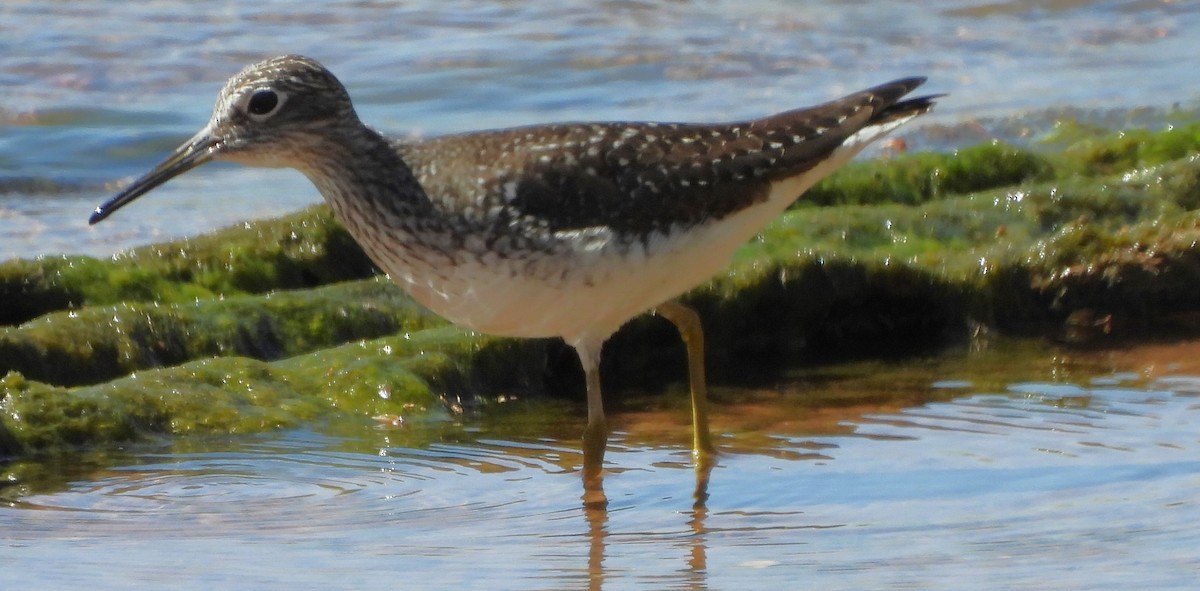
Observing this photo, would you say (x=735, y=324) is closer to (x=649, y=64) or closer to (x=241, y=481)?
(x=241, y=481)

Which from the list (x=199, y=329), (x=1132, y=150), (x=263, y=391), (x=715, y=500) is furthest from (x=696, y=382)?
(x=1132, y=150)

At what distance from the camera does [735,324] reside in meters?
7.76

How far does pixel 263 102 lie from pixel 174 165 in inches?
16.2

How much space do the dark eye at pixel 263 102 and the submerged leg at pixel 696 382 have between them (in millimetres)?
1815

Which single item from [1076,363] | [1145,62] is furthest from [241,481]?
[1145,62]

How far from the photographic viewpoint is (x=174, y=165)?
6242mm

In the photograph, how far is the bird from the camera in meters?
5.85

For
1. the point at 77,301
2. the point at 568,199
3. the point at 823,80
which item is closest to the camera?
the point at 568,199

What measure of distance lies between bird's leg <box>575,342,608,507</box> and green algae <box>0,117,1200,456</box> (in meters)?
0.91

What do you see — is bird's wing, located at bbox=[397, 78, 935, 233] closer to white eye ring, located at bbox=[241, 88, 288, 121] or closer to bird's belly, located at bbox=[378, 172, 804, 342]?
bird's belly, located at bbox=[378, 172, 804, 342]

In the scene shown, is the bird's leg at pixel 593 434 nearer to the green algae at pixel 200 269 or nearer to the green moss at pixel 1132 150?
the green algae at pixel 200 269

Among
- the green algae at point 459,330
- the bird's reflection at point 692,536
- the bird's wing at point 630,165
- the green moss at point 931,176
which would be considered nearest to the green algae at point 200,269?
the green algae at point 459,330

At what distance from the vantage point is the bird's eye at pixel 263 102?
20.2ft

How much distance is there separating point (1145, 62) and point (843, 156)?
337 inches
